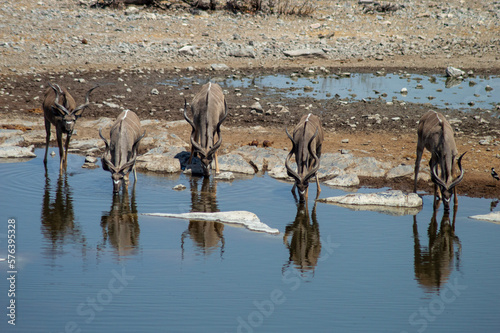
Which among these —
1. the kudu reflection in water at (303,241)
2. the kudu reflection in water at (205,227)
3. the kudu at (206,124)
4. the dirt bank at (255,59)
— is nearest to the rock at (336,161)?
the dirt bank at (255,59)

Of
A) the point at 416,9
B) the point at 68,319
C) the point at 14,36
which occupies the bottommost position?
the point at 68,319

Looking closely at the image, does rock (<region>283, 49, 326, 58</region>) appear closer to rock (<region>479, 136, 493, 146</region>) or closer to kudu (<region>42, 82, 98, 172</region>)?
rock (<region>479, 136, 493, 146</region>)

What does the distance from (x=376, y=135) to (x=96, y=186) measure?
338 inches

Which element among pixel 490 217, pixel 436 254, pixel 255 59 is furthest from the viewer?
pixel 255 59

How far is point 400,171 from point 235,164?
4.16m

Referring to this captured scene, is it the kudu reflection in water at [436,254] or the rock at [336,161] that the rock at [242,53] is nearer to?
the rock at [336,161]

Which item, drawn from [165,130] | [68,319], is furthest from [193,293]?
[165,130]

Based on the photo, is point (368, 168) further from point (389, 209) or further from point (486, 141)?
point (486, 141)

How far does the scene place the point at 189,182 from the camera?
14359mm

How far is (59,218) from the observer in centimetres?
1165

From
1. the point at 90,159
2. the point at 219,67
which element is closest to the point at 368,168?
the point at 90,159

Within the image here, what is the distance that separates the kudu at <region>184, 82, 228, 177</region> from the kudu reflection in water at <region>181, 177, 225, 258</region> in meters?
0.83

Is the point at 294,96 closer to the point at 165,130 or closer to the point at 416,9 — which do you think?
the point at 165,130

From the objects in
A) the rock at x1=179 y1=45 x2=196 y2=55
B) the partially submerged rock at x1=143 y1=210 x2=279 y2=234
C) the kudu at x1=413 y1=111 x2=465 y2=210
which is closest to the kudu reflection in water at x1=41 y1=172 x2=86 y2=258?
the partially submerged rock at x1=143 y1=210 x2=279 y2=234
